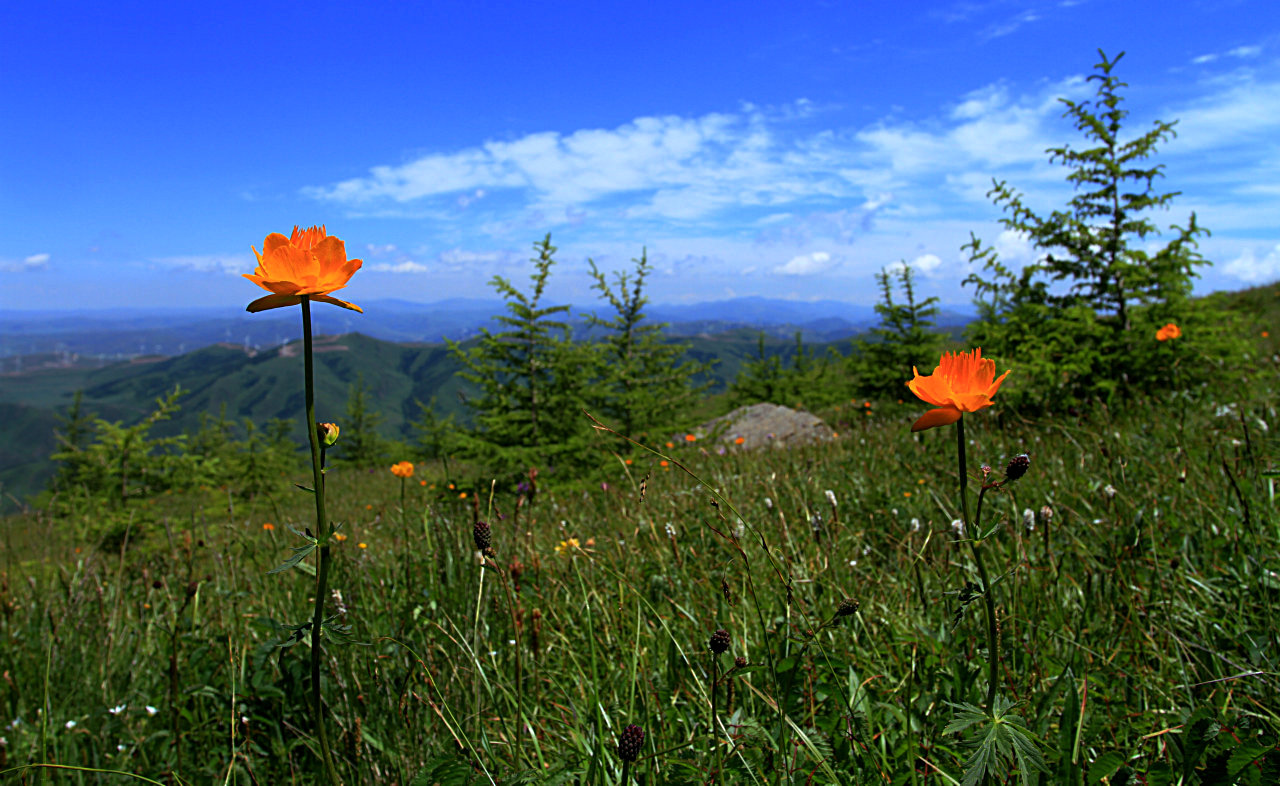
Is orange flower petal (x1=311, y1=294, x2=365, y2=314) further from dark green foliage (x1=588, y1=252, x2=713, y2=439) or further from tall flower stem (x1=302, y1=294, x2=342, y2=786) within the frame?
dark green foliage (x1=588, y1=252, x2=713, y2=439)

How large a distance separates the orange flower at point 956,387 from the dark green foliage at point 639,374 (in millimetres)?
6788

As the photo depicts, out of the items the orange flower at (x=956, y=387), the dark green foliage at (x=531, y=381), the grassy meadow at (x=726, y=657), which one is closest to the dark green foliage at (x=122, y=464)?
the dark green foliage at (x=531, y=381)

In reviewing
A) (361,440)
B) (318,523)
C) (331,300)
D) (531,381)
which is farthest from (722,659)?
(361,440)

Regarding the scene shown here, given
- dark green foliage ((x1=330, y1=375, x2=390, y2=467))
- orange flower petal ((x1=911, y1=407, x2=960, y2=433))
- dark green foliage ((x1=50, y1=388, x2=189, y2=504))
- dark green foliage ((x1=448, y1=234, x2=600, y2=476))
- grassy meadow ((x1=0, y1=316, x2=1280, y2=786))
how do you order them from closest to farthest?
orange flower petal ((x1=911, y1=407, x2=960, y2=433)), grassy meadow ((x1=0, y1=316, x2=1280, y2=786)), dark green foliage ((x1=448, y1=234, x2=600, y2=476)), dark green foliage ((x1=50, y1=388, x2=189, y2=504)), dark green foliage ((x1=330, y1=375, x2=390, y2=467))

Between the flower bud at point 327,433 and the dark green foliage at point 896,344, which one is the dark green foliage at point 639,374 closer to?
the dark green foliage at point 896,344

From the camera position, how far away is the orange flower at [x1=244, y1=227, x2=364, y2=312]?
102cm

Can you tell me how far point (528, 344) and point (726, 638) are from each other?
6.87 m

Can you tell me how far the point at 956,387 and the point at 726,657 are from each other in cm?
121

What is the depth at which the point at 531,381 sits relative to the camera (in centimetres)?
786

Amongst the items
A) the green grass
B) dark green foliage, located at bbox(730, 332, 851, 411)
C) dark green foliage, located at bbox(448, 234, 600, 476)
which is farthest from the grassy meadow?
dark green foliage, located at bbox(730, 332, 851, 411)

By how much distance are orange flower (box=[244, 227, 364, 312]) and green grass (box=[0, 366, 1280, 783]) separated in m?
0.74

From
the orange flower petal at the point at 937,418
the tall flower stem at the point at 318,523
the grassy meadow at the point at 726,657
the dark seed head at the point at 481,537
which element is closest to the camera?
the tall flower stem at the point at 318,523

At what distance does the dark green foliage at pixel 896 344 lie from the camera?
10719 mm

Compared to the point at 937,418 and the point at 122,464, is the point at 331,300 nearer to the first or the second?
the point at 937,418
